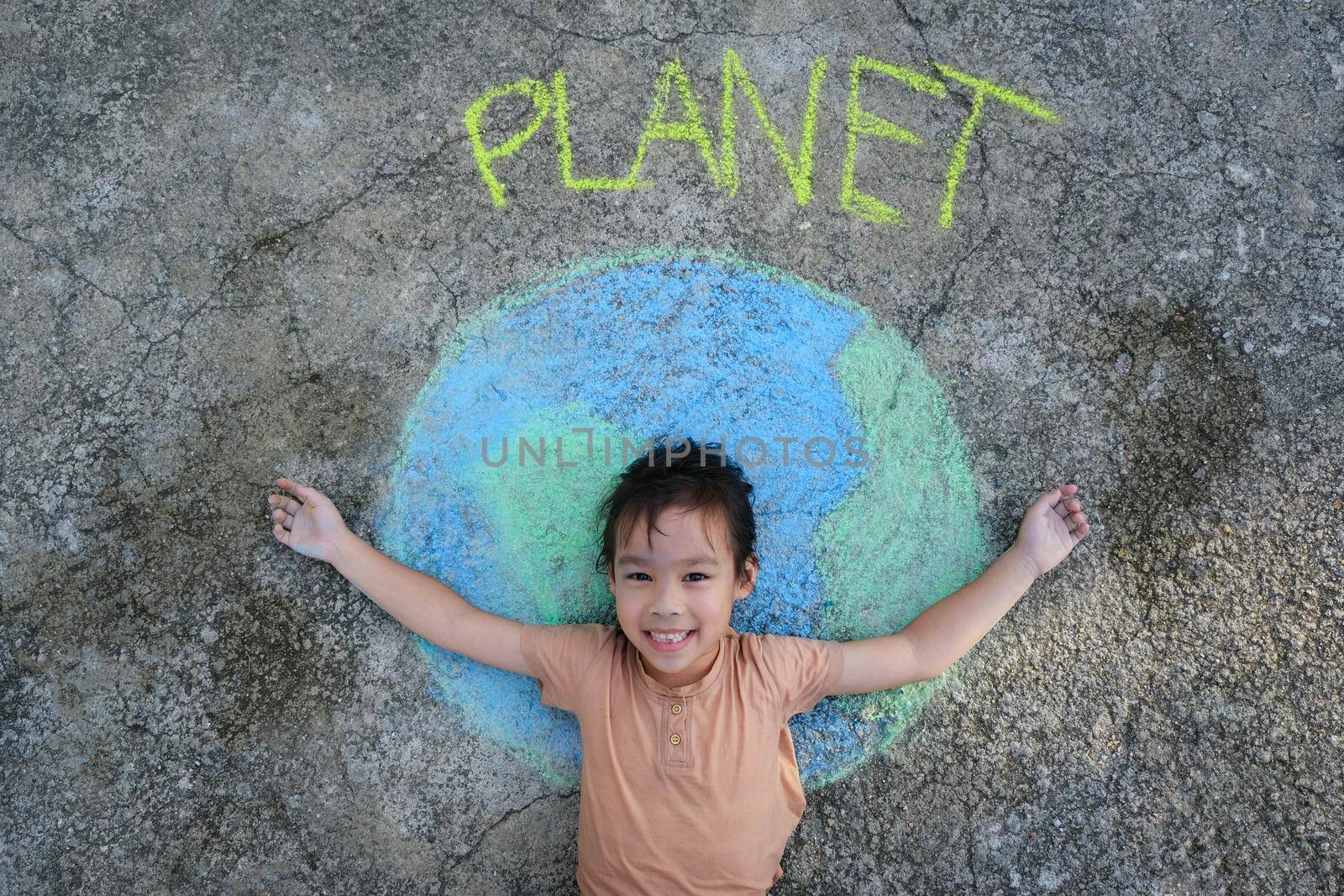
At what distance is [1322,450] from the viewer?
236 centimetres

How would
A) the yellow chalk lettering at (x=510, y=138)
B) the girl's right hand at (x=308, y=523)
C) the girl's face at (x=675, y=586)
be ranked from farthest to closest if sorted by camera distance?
the yellow chalk lettering at (x=510, y=138) → the girl's right hand at (x=308, y=523) → the girl's face at (x=675, y=586)

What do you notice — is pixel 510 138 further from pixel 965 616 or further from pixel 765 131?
pixel 965 616

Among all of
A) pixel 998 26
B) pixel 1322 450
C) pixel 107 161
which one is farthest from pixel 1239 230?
pixel 107 161

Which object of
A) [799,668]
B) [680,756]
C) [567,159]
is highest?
[567,159]

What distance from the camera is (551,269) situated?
7.93ft

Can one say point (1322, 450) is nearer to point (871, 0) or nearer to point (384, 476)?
point (871, 0)

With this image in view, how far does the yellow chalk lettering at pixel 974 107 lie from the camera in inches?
96.7

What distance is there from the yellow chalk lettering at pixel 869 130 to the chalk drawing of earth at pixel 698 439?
0.28 meters

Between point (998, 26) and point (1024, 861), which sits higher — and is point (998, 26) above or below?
above

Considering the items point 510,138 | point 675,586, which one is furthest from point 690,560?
point 510,138

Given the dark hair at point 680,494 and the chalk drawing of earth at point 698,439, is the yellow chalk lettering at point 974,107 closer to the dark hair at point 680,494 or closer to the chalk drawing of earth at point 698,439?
the chalk drawing of earth at point 698,439

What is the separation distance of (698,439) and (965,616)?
2.75 ft

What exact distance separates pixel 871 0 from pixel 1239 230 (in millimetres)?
1240

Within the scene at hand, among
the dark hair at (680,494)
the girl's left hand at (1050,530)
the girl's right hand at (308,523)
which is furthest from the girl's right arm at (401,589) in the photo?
the girl's left hand at (1050,530)
